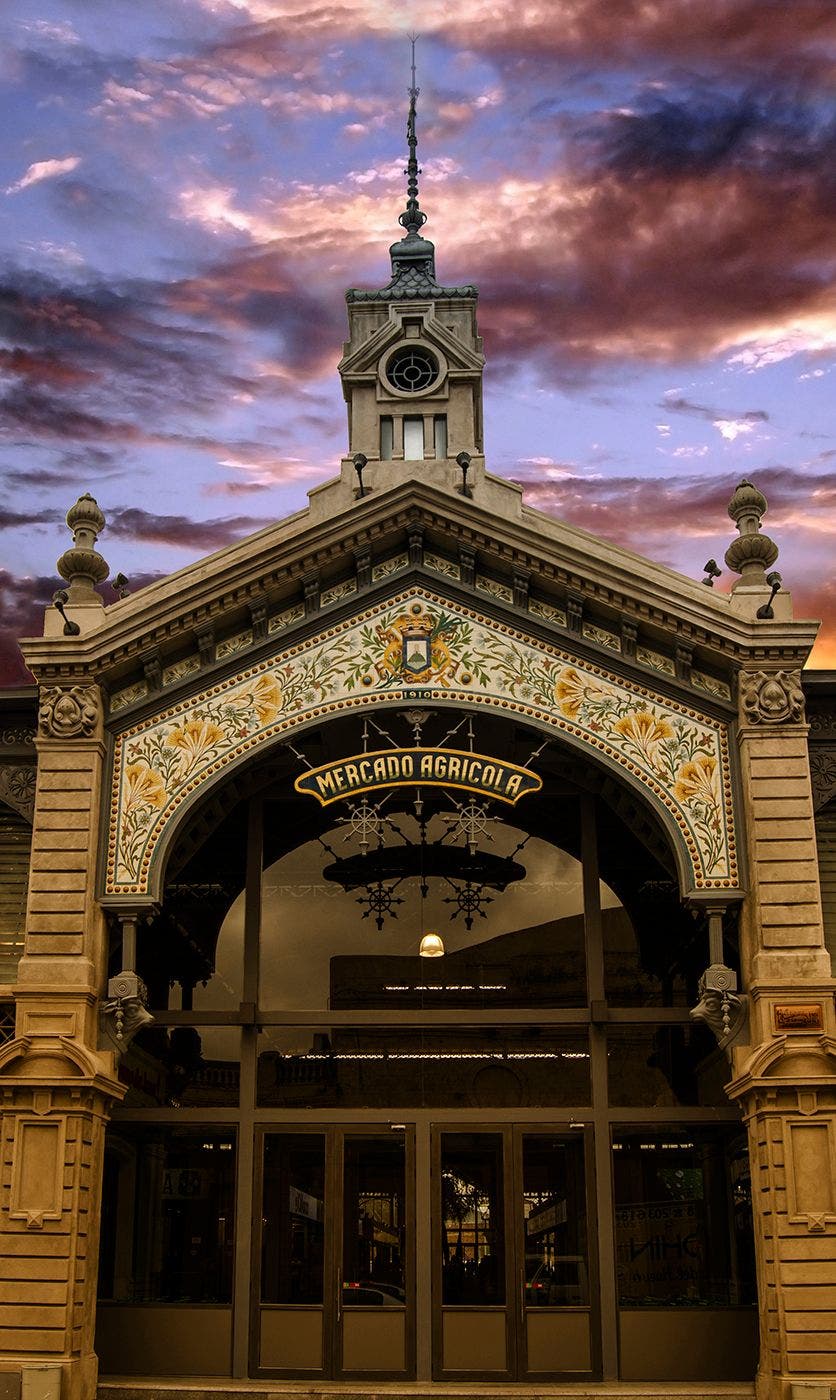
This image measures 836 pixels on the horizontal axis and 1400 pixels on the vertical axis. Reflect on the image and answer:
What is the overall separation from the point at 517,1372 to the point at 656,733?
8.49 meters

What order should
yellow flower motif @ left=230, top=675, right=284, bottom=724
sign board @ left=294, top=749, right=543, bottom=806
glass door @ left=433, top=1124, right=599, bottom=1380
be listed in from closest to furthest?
glass door @ left=433, top=1124, right=599, bottom=1380 < sign board @ left=294, top=749, right=543, bottom=806 < yellow flower motif @ left=230, top=675, right=284, bottom=724

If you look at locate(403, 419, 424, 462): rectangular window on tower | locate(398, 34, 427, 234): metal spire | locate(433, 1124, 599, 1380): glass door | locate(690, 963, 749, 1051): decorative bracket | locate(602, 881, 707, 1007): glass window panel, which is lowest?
locate(433, 1124, 599, 1380): glass door

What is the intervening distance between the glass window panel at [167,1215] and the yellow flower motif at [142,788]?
454 centimetres

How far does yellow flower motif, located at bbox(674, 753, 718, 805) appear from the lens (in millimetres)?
19422

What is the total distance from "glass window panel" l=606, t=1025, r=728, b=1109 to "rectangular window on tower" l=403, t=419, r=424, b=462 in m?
9.35

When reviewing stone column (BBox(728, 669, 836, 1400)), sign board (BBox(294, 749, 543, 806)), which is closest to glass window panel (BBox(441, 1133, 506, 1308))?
stone column (BBox(728, 669, 836, 1400))

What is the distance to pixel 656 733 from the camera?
19.8m

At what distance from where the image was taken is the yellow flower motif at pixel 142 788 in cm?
1970

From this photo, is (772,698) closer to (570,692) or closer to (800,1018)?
(570,692)

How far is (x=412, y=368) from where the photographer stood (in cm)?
2350

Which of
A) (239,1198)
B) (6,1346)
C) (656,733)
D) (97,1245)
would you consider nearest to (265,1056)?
(239,1198)

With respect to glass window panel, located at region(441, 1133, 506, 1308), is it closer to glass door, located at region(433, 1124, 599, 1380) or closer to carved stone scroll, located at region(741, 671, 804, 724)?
glass door, located at region(433, 1124, 599, 1380)

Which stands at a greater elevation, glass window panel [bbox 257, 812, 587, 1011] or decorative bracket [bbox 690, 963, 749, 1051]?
glass window panel [bbox 257, 812, 587, 1011]

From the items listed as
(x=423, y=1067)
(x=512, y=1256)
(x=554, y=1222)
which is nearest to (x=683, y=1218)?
(x=554, y=1222)
